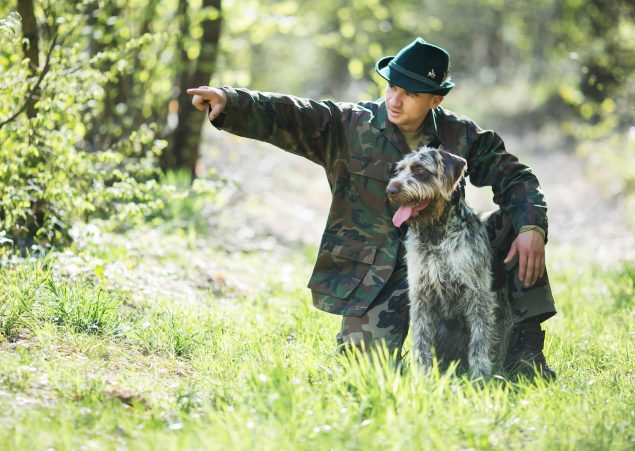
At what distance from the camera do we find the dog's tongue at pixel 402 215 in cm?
457

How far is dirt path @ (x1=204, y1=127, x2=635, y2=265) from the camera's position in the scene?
10.9 meters

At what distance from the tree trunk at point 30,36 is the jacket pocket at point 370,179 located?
266 centimetres

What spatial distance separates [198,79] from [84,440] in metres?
7.40

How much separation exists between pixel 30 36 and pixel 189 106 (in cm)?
428

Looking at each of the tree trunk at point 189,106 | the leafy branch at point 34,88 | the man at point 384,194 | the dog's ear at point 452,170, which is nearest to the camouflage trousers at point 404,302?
the man at point 384,194

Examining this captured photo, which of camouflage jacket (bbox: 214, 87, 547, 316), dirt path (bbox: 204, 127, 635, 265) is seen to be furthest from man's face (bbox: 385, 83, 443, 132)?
dirt path (bbox: 204, 127, 635, 265)

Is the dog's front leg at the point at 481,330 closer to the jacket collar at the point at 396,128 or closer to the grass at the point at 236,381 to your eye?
the grass at the point at 236,381

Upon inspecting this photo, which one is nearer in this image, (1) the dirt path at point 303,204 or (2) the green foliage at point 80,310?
(2) the green foliage at point 80,310

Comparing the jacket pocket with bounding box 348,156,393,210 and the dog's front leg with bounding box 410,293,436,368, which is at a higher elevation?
the jacket pocket with bounding box 348,156,393,210

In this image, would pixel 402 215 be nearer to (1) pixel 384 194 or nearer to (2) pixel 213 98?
(1) pixel 384 194

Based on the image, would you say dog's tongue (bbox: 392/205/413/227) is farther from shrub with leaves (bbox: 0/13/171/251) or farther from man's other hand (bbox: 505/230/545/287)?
shrub with leaves (bbox: 0/13/171/251)

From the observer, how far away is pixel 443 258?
4660 millimetres

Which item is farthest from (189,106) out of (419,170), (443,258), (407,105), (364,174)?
(443,258)

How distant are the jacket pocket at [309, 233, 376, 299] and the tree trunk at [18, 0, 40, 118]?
2636 mm
